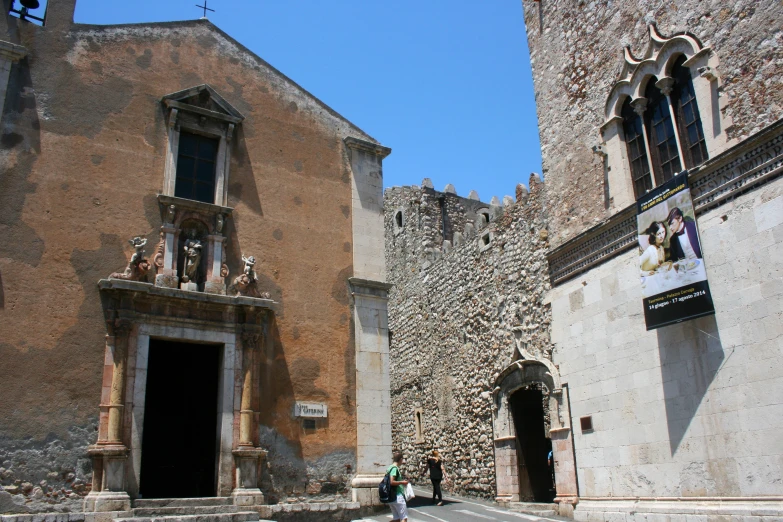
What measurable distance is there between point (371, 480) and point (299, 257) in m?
4.10

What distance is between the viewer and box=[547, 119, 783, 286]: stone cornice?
850 cm

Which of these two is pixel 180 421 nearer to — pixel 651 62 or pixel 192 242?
pixel 192 242

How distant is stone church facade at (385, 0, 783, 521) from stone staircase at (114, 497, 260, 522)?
561 centimetres

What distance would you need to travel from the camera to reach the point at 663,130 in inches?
417

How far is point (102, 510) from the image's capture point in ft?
30.0

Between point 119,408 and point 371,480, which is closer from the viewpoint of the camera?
point 119,408

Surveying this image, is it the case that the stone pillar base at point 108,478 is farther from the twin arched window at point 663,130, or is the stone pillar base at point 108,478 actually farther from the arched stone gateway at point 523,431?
the twin arched window at point 663,130

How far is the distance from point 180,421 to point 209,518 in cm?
223

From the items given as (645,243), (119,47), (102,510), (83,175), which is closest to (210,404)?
(102,510)

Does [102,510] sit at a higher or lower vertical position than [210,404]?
lower

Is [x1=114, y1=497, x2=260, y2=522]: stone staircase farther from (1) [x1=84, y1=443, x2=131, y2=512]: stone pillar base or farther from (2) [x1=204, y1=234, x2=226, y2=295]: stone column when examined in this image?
(2) [x1=204, y1=234, x2=226, y2=295]: stone column

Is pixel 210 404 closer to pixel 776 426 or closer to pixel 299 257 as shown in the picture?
pixel 299 257

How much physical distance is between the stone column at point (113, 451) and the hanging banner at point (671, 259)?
788cm

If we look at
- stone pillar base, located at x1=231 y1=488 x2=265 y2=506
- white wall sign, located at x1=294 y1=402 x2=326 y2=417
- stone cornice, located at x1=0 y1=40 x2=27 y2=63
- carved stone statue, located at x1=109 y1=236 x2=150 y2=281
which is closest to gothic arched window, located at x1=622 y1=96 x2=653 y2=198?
white wall sign, located at x1=294 y1=402 x2=326 y2=417
